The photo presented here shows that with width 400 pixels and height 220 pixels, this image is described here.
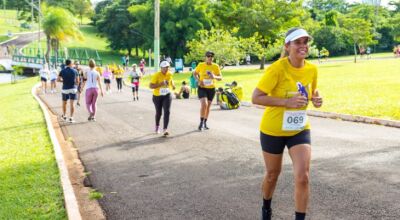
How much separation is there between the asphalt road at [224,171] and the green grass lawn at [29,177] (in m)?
0.63

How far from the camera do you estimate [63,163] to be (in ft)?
27.4

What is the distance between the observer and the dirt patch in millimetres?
5934

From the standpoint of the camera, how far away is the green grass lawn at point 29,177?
585 centimetres

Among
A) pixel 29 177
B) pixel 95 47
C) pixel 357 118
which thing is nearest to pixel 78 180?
pixel 29 177

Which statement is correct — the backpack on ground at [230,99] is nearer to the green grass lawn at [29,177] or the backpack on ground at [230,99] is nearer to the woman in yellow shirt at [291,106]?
the green grass lawn at [29,177]

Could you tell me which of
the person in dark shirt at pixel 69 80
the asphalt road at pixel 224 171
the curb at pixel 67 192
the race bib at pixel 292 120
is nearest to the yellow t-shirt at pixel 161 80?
the asphalt road at pixel 224 171

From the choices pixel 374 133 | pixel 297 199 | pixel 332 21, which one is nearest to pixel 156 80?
pixel 374 133

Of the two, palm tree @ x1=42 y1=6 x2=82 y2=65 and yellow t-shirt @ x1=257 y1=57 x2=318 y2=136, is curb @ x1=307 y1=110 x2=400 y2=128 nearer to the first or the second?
yellow t-shirt @ x1=257 y1=57 x2=318 y2=136

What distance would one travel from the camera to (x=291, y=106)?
4430 mm

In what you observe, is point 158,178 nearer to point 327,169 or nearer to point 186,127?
point 327,169

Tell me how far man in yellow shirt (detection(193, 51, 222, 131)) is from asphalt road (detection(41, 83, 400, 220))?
69cm

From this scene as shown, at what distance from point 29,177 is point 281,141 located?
444cm

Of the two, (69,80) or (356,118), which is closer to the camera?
(356,118)

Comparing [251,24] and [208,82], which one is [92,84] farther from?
[251,24]
